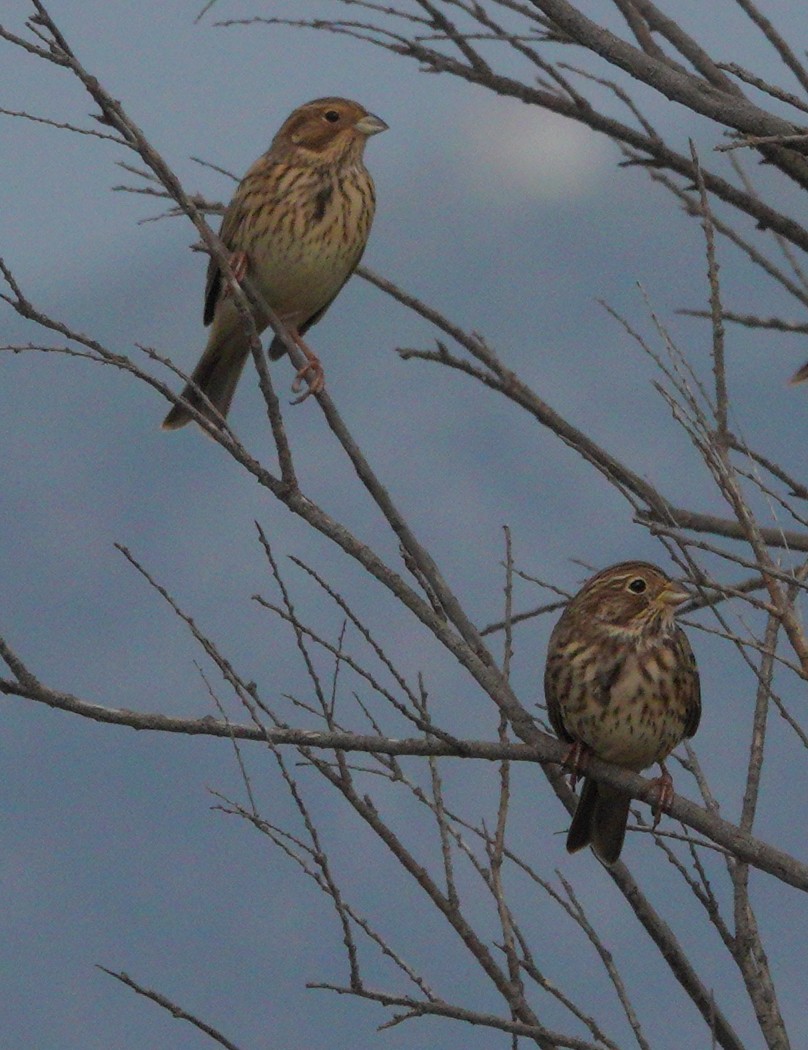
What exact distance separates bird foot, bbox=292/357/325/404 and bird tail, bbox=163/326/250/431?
4.80ft

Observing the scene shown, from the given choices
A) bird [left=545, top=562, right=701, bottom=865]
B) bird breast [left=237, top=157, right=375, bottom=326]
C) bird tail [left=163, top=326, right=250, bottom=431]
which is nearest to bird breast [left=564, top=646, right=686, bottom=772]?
bird [left=545, top=562, right=701, bottom=865]

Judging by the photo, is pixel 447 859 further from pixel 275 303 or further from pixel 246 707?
pixel 275 303

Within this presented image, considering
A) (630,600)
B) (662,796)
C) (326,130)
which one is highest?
(326,130)

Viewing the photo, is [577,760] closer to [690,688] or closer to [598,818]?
[598,818]

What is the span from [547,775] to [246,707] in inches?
46.0

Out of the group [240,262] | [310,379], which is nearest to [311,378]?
[310,379]

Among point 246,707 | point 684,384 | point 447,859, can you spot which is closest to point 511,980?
point 447,859

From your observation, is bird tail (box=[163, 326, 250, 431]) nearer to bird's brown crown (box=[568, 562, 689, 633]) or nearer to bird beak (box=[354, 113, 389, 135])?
bird beak (box=[354, 113, 389, 135])

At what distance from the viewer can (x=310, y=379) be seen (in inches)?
236

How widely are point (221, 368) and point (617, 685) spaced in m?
3.01

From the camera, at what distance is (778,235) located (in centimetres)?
583

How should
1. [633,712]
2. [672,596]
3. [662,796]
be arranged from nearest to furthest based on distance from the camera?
[662,796] → [633,712] → [672,596]

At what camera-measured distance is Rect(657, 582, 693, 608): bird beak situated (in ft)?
19.0

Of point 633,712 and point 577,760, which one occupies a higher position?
point 633,712
